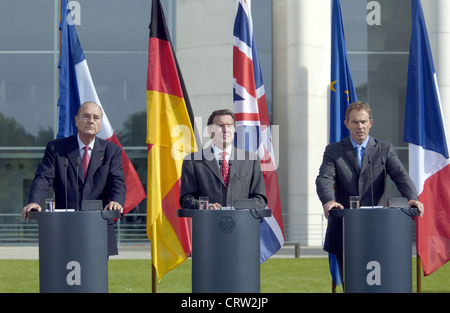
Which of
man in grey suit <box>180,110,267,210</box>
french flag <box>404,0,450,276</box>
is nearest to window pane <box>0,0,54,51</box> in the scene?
french flag <box>404,0,450,276</box>

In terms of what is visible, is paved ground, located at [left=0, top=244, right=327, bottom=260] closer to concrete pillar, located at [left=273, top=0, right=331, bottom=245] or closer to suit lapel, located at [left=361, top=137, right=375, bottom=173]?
concrete pillar, located at [left=273, top=0, right=331, bottom=245]

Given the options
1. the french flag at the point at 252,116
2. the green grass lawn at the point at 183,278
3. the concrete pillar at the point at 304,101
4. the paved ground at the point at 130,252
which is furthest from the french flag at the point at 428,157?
the concrete pillar at the point at 304,101

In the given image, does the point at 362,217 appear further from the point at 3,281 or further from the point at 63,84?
the point at 3,281

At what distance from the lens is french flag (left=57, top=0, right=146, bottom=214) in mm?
8328

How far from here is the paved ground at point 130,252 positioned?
1599 centimetres

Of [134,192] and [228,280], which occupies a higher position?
[134,192]

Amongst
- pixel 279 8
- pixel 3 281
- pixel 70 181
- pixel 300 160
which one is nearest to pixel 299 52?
pixel 279 8

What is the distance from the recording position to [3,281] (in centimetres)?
1168

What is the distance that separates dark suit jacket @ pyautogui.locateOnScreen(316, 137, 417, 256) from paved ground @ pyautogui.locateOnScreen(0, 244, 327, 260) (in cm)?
957

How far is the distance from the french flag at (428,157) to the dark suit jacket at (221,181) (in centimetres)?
281

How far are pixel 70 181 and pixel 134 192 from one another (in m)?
1.99

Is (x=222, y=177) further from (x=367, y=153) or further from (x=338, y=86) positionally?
(x=338, y=86)

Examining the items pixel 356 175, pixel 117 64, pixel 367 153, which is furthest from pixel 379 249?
pixel 117 64

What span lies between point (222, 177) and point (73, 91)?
306 cm
